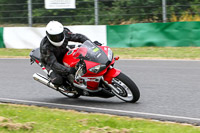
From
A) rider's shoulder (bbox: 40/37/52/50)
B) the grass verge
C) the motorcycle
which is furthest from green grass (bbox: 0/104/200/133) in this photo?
the grass verge

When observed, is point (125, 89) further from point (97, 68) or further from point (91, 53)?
point (91, 53)

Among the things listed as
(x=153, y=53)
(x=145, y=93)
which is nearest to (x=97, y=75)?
(x=145, y=93)

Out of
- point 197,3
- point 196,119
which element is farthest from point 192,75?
point 197,3

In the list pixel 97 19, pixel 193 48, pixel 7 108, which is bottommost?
pixel 7 108

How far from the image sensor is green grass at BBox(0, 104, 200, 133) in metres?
5.23

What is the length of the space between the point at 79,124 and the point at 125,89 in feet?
4.48

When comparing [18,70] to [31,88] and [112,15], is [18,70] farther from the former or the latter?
[112,15]

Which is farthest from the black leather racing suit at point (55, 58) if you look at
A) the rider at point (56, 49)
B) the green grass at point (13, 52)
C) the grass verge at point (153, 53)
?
the green grass at point (13, 52)

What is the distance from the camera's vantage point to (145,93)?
7.79 m

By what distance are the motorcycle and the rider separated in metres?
0.15

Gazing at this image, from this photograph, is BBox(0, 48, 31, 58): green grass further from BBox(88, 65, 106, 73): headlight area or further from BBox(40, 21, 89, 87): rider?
BBox(88, 65, 106, 73): headlight area

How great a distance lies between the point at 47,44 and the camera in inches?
272

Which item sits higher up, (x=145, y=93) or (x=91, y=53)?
(x=91, y=53)

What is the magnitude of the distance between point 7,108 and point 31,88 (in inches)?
72.4
